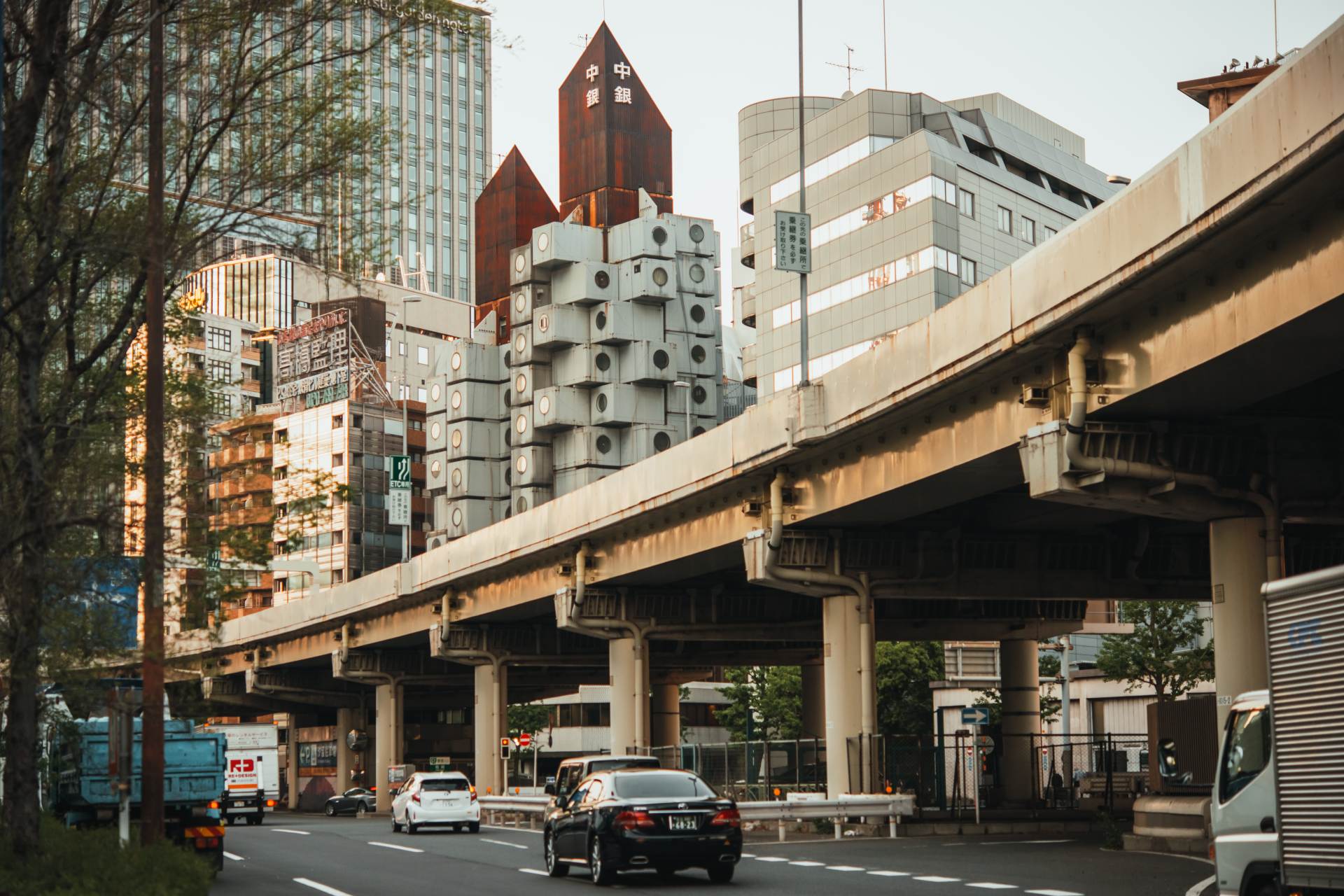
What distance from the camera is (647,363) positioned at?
109 m

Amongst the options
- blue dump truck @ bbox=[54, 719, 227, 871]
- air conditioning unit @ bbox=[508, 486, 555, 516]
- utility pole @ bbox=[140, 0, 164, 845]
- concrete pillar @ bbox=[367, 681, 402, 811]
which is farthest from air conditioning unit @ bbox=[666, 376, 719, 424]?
utility pole @ bbox=[140, 0, 164, 845]

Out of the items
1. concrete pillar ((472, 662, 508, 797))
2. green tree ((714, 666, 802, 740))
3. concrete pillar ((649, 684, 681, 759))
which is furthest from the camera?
green tree ((714, 666, 802, 740))

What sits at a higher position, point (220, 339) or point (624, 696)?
point (220, 339)

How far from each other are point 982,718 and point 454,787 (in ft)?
42.5

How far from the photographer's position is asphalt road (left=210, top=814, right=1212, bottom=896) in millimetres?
22156

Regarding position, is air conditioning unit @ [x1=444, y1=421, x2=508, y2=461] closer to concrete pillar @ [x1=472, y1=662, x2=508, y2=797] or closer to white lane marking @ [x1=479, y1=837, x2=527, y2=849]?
concrete pillar @ [x1=472, y1=662, x2=508, y2=797]

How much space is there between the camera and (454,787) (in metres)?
44.6

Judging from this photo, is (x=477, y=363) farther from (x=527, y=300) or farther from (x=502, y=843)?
(x=502, y=843)

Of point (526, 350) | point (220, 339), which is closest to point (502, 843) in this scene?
point (526, 350)

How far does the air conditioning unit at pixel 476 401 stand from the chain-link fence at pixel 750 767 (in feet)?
167

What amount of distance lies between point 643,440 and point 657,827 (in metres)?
86.4

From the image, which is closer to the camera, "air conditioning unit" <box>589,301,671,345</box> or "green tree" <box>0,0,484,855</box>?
"green tree" <box>0,0,484,855</box>

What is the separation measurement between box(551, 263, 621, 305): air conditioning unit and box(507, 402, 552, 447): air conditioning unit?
686 cm

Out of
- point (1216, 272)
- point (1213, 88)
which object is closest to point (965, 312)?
point (1216, 272)
